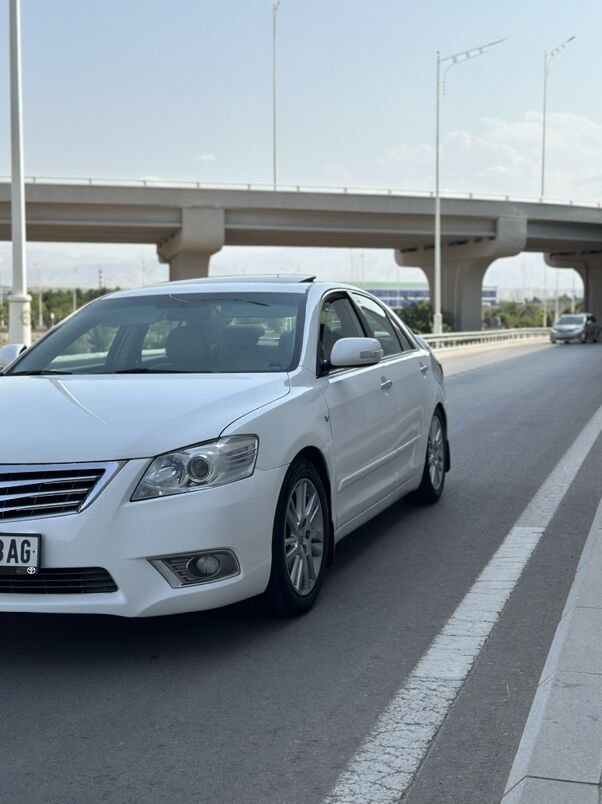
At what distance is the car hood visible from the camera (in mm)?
4324

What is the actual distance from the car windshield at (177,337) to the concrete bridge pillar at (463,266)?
54.6 meters

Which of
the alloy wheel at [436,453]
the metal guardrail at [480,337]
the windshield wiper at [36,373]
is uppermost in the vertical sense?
the windshield wiper at [36,373]

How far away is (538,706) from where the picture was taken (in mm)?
3721

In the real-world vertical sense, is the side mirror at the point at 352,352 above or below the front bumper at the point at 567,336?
above

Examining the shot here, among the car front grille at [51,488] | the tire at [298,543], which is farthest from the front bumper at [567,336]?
the car front grille at [51,488]

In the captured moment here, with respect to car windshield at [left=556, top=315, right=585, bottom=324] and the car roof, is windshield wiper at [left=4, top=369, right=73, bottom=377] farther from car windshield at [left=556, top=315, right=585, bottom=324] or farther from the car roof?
car windshield at [left=556, top=315, right=585, bottom=324]

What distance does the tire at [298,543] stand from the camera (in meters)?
4.78

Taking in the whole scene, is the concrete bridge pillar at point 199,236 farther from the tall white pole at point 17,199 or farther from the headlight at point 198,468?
the headlight at point 198,468

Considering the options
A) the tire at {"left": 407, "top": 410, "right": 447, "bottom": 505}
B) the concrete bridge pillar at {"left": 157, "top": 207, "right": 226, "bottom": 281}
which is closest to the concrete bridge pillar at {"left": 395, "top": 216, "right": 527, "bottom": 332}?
the concrete bridge pillar at {"left": 157, "top": 207, "right": 226, "bottom": 281}

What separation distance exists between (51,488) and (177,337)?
1.75 metres

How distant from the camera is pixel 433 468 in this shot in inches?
305

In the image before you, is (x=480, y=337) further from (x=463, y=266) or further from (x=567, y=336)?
(x=463, y=266)

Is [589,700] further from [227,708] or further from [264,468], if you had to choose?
[264,468]

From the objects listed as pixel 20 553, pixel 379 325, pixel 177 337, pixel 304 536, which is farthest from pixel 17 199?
pixel 20 553
